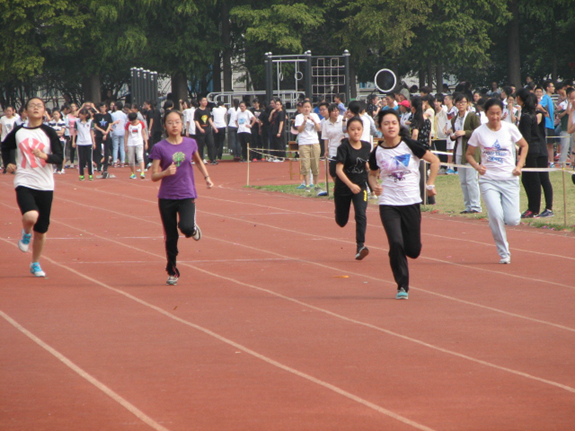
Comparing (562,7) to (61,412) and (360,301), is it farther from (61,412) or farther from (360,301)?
(61,412)

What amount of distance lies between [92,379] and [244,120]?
24.8 m

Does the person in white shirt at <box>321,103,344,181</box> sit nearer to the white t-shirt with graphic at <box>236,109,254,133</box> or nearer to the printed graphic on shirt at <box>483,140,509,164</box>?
the printed graphic on shirt at <box>483,140,509,164</box>

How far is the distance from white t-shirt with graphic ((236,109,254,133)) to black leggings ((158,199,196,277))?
21.1 metres

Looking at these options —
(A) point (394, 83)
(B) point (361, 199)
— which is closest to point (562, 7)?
(A) point (394, 83)

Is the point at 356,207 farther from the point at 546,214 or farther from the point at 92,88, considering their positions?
the point at 92,88

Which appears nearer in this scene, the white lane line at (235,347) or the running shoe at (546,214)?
the white lane line at (235,347)

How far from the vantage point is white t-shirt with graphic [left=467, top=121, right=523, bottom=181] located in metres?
10.5

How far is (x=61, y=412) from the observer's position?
5184 mm

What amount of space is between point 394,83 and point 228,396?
20.5 m

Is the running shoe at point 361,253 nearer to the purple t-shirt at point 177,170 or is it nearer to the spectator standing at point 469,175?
the purple t-shirt at point 177,170

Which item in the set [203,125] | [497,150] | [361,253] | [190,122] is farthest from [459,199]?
[203,125]

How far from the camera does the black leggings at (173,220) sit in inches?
367

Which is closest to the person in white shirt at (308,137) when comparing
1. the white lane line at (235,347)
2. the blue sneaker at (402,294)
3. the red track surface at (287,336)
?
the red track surface at (287,336)

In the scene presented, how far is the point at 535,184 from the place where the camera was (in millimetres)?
14375
